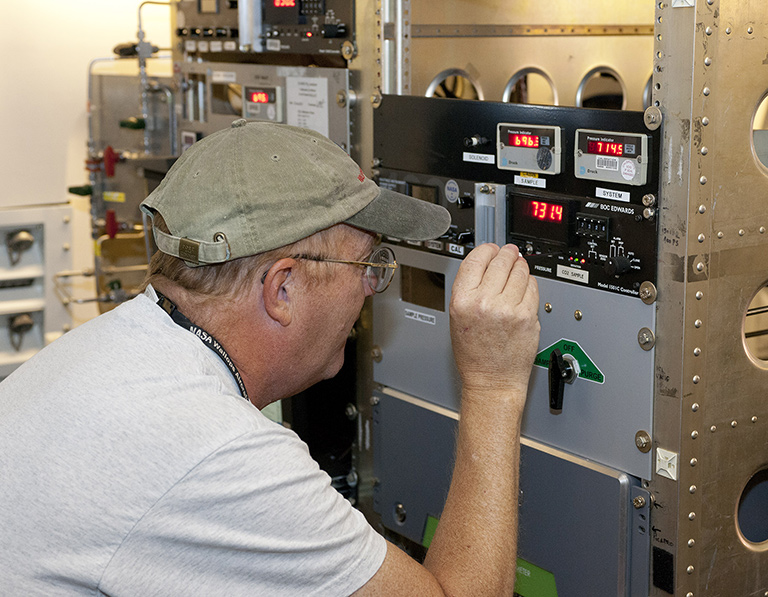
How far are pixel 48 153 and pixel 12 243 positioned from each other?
0.42m

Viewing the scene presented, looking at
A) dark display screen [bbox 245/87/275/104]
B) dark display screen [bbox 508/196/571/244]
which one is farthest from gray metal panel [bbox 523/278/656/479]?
dark display screen [bbox 245/87/275/104]

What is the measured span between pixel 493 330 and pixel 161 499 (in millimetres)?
570

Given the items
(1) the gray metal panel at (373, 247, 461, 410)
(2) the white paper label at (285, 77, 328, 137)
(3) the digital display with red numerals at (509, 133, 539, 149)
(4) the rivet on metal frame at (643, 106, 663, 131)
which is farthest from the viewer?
(2) the white paper label at (285, 77, 328, 137)

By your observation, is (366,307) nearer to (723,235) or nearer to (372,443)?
(372,443)

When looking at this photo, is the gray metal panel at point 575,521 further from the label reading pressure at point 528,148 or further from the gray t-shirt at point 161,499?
the gray t-shirt at point 161,499

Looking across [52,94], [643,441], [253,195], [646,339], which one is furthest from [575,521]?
[52,94]

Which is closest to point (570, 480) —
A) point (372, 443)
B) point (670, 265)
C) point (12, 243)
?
point (670, 265)

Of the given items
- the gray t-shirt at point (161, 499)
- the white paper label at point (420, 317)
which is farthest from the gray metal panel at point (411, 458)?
the gray t-shirt at point (161, 499)

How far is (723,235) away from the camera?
1.72 meters

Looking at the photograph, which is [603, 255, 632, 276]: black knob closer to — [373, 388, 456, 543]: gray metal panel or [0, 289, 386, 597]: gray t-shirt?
[373, 388, 456, 543]: gray metal panel

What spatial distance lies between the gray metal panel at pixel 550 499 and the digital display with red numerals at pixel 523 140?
0.65 m

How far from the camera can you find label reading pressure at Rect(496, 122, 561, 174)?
1878mm

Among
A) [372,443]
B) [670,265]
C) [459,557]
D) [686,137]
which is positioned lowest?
[372,443]

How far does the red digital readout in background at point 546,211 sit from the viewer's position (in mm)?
1887
